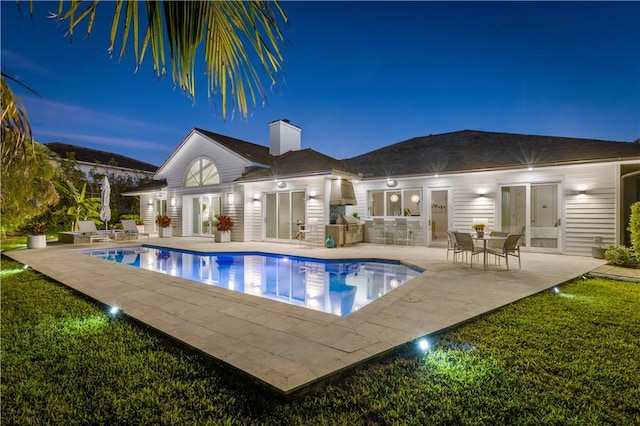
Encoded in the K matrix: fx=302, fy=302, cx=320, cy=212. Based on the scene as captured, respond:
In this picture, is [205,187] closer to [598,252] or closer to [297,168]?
[297,168]

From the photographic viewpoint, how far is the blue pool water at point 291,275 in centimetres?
641

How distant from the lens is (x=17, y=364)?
123 inches

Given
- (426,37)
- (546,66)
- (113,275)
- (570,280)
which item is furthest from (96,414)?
(546,66)

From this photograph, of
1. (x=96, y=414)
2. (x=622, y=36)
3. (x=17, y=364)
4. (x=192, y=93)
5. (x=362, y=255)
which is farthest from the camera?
(x=622, y=36)

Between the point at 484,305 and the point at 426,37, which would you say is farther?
the point at 426,37

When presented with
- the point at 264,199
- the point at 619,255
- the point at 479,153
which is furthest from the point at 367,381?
the point at 264,199

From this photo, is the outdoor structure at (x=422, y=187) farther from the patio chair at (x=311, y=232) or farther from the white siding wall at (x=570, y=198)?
the patio chair at (x=311, y=232)

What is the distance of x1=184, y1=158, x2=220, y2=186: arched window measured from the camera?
56.1 feet

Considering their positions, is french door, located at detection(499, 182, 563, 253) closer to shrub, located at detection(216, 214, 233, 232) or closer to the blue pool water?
the blue pool water

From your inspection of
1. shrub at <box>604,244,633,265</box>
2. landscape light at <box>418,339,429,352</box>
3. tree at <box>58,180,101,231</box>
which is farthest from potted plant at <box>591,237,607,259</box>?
tree at <box>58,180,101,231</box>

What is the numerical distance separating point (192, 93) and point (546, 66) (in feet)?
88.9

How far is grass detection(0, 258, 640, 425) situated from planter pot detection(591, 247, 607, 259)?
698 cm

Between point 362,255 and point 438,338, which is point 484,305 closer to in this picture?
point 438,338

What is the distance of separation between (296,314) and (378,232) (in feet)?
33.3
